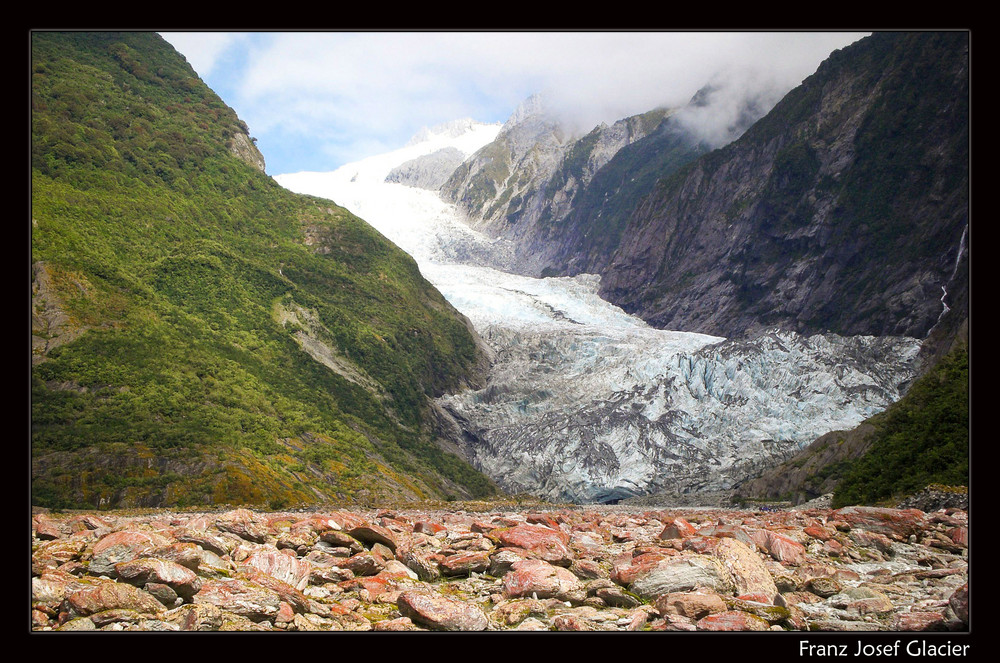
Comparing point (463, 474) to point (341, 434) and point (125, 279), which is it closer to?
point (341, 434)

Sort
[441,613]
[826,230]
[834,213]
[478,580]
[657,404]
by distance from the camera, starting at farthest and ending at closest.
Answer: [826,230]
[834,213]
[657,404]
[478,580]
[441,613]

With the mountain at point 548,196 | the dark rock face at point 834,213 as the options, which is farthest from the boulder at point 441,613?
the mountain at point 548,196

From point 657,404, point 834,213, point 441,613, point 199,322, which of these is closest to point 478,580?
point 441,613

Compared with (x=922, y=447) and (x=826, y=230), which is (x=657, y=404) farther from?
(x=922, y=447)

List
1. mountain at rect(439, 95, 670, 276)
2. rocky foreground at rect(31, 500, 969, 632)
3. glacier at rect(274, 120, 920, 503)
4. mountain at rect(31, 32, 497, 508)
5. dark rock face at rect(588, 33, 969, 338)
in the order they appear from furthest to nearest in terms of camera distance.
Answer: mountain at rect(439, 95, 670, 276)
dark rock face at rect(588, 33, 969, 338)
glacier at rect(274, 120, 920, 503)
mountain at rect(31, 32, 497, 508)
rocky foreground at rect(31, 500, 969, 632)

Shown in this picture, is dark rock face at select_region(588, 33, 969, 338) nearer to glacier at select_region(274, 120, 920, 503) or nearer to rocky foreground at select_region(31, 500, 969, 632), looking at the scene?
glacier at select_region(274, 120, 920, 503)

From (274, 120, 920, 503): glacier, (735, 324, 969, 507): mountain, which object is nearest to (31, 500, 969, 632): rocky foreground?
(735, 324, 969, 507): mountain
